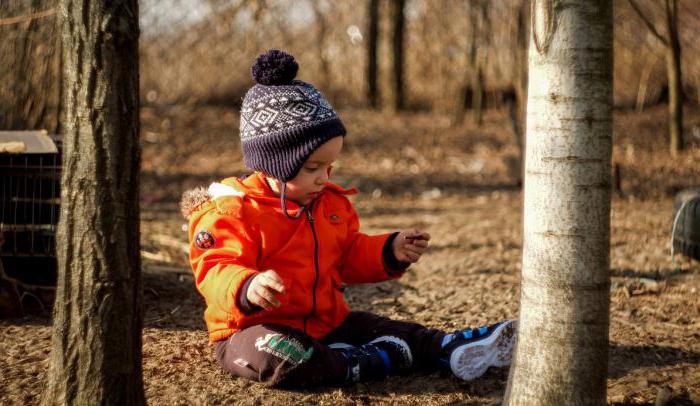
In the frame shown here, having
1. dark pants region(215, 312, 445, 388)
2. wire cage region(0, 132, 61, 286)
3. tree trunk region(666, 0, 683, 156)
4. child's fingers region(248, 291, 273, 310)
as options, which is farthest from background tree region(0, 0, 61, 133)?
tree trunk region(666, 0, 683, 156)

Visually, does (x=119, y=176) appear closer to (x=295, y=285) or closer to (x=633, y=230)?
→ (x=295, y=285)

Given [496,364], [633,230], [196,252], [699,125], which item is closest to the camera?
[196,252]

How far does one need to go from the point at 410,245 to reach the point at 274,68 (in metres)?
0.93

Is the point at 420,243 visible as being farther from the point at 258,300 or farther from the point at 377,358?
the point at 258,300

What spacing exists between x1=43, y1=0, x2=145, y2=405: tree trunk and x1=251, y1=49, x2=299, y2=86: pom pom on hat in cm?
96

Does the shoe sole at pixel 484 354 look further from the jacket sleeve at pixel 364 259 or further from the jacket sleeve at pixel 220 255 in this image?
the jacket sleeve at pixel 220 255

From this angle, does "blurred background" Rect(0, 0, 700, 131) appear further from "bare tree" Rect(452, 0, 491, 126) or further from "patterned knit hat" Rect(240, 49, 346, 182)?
"patterned knit hat" Rect(240, 49, 346, 182)

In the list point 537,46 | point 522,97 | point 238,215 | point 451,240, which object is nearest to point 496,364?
point 238,215

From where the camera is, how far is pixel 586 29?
2.22m

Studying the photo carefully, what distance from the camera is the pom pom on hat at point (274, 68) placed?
3.19 m

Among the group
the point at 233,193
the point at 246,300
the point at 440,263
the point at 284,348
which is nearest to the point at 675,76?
the point at 440,263

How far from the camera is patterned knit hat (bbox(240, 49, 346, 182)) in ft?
10.2

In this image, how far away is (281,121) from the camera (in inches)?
123

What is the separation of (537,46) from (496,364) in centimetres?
148
